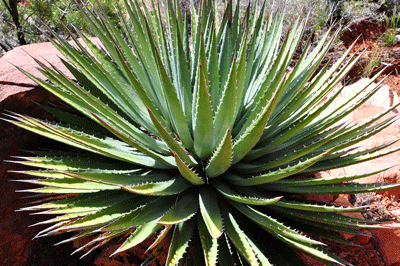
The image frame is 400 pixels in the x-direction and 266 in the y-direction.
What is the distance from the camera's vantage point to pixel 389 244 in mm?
2068

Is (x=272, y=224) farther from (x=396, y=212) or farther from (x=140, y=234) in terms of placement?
(x=396, y=212)

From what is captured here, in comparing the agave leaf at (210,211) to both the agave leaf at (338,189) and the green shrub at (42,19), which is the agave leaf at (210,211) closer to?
the agave leaf at (338,189)

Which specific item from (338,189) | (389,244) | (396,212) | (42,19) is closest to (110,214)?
(338,189)

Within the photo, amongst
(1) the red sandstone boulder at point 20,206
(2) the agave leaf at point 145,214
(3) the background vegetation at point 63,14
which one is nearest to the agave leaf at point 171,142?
(2) the agave leaf at point 145,214

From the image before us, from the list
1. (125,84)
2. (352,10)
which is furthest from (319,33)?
(125,84)

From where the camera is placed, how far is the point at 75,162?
166cm

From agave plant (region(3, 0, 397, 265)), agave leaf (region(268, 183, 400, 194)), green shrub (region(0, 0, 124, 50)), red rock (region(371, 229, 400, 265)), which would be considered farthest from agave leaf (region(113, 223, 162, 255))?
green shrub (region(0, 0, 124, 50))

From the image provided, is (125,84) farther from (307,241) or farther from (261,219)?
(307,241)

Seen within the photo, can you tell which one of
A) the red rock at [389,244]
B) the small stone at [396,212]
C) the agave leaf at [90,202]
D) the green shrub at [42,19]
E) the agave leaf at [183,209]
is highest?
the green shrub at [42,19]

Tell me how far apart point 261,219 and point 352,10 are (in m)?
4.42

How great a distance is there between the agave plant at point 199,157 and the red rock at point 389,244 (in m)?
0.67

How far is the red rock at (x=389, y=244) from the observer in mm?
2033

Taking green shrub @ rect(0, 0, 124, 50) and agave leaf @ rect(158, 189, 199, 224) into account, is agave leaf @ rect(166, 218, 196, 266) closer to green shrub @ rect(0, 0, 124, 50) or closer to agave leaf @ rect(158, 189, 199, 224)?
agave leaf @ rect(158, 189, 199, 224)

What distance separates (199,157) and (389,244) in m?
1.52
